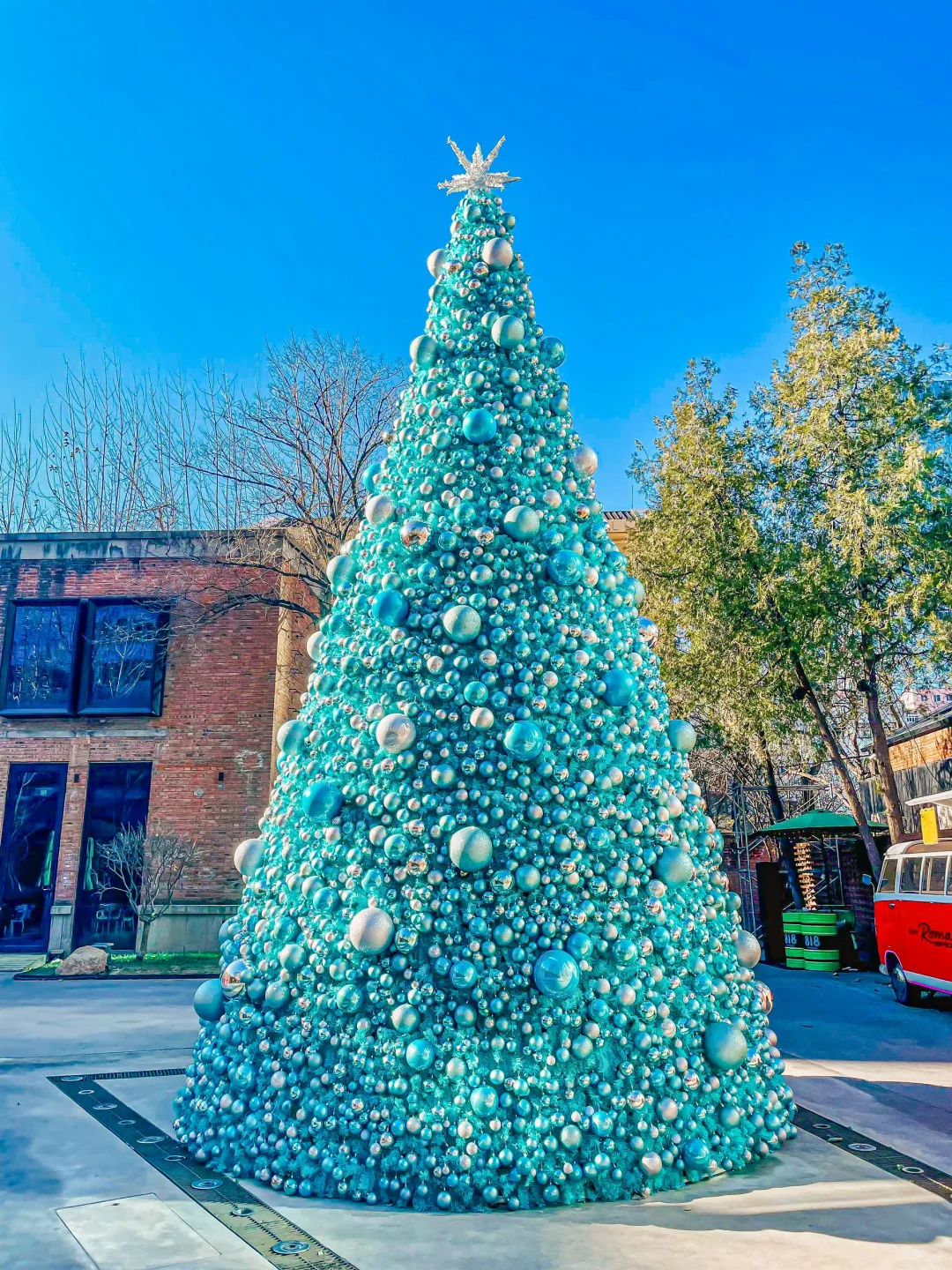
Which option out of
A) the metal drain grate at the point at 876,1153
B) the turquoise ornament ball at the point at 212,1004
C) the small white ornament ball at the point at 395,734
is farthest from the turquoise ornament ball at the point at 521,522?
the metal drain grate at the point at 876,1153

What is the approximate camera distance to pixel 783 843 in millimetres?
16062

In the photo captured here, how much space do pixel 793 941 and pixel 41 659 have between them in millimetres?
14159

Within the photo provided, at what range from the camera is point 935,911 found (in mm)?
9742

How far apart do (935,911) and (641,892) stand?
25.0ft

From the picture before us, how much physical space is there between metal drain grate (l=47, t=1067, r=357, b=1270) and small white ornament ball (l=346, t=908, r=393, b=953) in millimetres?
1008

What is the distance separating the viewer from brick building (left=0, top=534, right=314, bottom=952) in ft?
49.5

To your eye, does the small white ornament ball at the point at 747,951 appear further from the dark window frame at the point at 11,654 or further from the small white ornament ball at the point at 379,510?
the dark window frame at the point at 11,654

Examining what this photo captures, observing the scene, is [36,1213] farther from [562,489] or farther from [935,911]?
[935,911]

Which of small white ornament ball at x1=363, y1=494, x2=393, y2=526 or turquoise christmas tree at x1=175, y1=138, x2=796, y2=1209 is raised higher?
small white ornament ball at x1=363, y1=494, x2=393, y2=526

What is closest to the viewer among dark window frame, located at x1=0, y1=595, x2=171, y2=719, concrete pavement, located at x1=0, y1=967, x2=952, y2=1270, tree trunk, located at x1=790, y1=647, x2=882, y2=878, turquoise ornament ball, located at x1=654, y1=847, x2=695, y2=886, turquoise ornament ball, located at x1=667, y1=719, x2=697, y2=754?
concrete pavement, located at x1=0, y1=967, x2=952, y2=1270

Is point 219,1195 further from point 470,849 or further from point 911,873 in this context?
point 911,873

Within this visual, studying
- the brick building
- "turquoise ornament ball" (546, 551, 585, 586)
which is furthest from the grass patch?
"turquoise ornament ball" (546, 551, 585, 586)

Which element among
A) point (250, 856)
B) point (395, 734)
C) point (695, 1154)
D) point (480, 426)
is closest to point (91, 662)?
point (250, 856)

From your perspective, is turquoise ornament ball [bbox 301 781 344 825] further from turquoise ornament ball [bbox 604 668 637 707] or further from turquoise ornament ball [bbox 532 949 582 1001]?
turquoise ornament ball [bbox 604 668 637 707]
